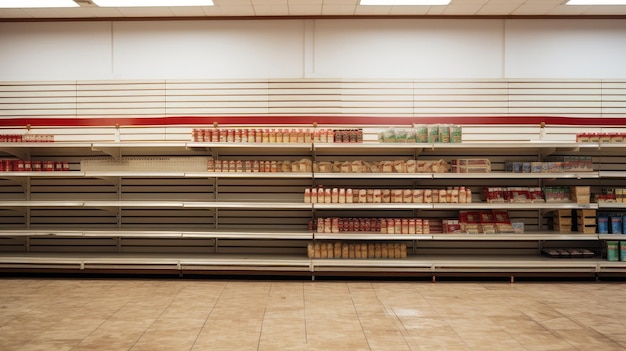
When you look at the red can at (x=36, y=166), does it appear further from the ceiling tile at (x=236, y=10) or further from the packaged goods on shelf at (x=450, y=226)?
the packaged goods on shelf at (x=450, y=226)

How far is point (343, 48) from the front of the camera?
22.9ft

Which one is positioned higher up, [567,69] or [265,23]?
[265,23]

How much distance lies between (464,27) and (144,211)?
4979 millimetres

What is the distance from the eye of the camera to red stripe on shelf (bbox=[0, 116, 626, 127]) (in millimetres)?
6668

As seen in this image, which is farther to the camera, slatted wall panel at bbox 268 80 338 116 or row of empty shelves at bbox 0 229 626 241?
slatted wall panel at bbox 268 80 338 116

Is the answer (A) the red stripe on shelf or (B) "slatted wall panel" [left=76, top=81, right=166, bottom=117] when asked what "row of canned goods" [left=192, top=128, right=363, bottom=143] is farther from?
(B) "slatted wall panel" [left=76, top=81, right=166, bottom=117]

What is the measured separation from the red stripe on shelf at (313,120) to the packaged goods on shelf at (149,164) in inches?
22.3

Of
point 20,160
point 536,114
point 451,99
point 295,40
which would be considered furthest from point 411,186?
point 20,160

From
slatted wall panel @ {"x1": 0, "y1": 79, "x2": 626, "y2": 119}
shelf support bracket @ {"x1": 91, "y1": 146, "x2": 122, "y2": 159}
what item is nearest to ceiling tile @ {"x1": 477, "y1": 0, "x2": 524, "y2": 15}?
slatted wall panel @ {"x1": 0, "y1": 79, "x2": 626, "y2": 119}

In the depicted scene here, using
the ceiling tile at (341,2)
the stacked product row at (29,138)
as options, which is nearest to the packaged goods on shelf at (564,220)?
the ceiling tile at (341,2)

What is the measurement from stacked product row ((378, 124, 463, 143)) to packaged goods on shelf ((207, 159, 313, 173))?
1.02m

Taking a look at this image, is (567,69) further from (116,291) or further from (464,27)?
(116,291)

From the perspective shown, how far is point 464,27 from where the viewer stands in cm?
698

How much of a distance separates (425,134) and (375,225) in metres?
1.27
